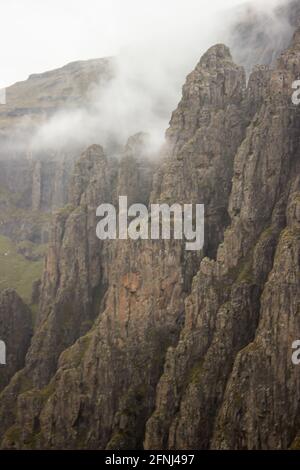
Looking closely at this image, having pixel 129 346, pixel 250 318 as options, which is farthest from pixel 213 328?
pixel 129 346

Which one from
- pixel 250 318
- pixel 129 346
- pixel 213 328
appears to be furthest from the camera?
pixel 129 346

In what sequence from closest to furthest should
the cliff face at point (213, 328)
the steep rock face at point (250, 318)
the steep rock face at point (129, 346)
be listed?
the steep rock face at point (250, 318) → the cliff face at point (213, 328) → the steep rock face at point (129, 346)

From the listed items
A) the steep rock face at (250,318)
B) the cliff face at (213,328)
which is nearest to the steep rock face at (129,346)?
the cliff face at (213,328)

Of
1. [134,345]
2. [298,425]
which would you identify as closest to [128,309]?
[134,345]

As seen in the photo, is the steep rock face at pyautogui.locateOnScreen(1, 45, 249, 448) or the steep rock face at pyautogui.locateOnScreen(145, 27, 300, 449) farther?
the steep rock face at pyautogui.locateOnScreen(1, 45, 249, 448)

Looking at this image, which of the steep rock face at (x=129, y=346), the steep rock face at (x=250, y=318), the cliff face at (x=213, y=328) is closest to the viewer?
the steep rock face at (x=250, y=318)

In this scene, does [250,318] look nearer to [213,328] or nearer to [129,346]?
[213,328]

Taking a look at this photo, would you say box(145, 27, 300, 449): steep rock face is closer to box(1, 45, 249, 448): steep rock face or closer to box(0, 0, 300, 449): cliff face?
box(0, 0, 300, 449): cliff face

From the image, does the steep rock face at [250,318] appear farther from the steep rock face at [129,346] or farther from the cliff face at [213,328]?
the steep rock face at [129,346]

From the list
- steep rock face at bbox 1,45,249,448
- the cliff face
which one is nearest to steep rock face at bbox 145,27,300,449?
the cliff face

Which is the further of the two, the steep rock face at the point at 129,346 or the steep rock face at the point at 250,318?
the steep rock face at the point at 129,346
